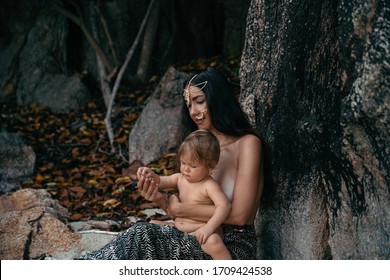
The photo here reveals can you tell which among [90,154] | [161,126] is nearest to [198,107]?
[161,126]

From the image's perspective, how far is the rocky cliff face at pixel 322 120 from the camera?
278cm

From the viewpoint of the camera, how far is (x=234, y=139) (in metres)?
3.67

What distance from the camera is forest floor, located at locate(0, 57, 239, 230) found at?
574 cm

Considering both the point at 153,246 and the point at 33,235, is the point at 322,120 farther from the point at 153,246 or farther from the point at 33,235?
the point at 33,235

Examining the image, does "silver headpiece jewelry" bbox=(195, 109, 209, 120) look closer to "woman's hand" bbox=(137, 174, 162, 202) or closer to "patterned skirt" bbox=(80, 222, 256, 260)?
"woman's hand" bbox=(137, 174, 162, 202)

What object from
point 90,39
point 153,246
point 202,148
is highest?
point 90,39

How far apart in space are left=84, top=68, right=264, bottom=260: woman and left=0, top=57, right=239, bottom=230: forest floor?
1.82 metres

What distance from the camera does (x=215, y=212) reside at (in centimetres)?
338

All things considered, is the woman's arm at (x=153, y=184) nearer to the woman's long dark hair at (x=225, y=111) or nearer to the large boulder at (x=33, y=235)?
the woman's long dark hair at (x=225, y=111)

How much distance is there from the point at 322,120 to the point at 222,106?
63 centimetres

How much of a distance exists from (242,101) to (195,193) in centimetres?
82

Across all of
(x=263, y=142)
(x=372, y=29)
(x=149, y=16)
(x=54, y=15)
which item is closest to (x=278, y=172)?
(x=263, y=142)

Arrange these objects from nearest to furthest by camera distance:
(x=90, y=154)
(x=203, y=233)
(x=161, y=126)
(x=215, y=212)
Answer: (x=203, y=233), (x=215, y=212), (x=161, y=126), (x=90, y=154)

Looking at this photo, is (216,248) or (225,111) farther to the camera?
(225,111)
